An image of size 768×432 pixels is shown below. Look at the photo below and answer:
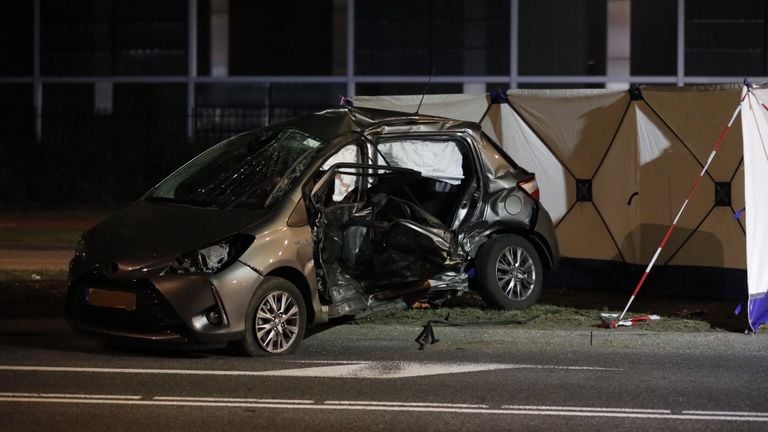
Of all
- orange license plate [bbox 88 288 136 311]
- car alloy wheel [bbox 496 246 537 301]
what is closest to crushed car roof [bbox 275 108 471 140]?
car alloy wheel [bbox 496 246 537 301]

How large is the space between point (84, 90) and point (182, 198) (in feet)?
56.8

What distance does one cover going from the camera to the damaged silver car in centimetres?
844

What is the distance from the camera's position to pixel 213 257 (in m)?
8.47

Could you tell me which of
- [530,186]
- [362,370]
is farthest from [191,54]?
[362,370]

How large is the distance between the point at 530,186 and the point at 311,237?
266 cm

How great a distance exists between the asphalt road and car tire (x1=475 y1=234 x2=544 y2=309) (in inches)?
36.3

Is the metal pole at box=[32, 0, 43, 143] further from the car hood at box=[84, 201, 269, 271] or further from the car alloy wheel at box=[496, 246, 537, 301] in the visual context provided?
the car hood at box=[84, 201, 269, 271]

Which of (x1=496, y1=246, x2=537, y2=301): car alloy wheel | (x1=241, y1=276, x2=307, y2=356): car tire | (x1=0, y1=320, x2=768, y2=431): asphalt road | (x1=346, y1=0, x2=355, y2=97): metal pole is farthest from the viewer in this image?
(x1=346, y1=0, x2=355, y2=97): metal pole

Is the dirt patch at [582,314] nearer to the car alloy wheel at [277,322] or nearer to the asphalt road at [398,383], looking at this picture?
the asphalt road at [398,383]

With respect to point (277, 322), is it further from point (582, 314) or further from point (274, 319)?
point (582, 314)

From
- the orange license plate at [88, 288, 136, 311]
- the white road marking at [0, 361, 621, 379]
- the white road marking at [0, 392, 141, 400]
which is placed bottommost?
the white road marking at [0, 392, 141, 400]

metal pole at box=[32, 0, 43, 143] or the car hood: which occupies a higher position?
metal pole at box=[32, 0, 43, 143]

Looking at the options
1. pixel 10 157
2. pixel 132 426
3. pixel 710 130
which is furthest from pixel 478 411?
pixel 10 157

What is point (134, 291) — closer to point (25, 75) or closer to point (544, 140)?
point (544, 140)
